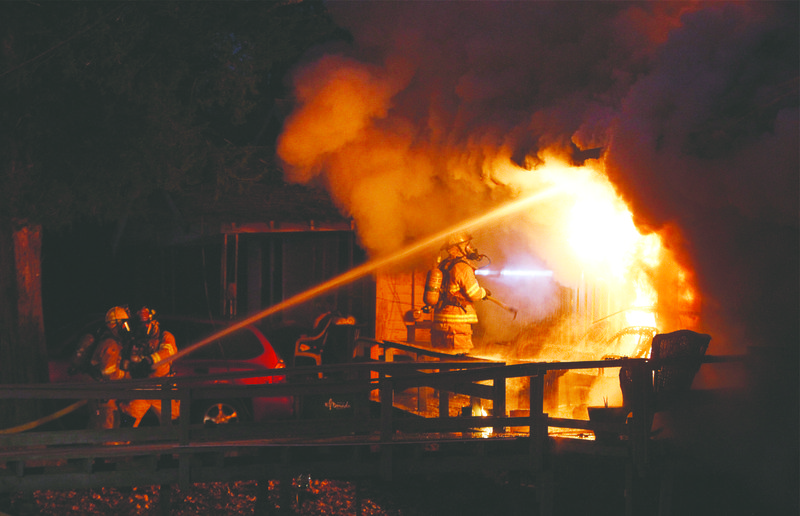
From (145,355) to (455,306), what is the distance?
4.62m

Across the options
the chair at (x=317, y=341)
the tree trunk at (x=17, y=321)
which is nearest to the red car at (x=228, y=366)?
the tree trunk at (x=17, y=321)

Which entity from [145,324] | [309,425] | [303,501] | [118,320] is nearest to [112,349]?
[118,320]

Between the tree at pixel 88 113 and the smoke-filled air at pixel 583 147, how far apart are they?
70.9 inches

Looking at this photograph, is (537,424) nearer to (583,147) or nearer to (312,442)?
A: (312,442)

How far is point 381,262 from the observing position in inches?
505

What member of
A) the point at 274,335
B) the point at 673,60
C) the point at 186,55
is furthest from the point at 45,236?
the point at 673,60

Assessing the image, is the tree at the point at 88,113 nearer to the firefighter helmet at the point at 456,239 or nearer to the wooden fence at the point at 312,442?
the wooden fence at the point at 312,442

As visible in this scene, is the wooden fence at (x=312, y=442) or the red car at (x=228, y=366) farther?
the red car at (x=228, y=366)

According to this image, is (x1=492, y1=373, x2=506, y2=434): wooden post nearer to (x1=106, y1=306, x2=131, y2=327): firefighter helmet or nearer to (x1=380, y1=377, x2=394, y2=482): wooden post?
(x1=380, y1=377, x2=394, y2=482): wooden post

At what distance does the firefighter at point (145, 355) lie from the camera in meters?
8.38

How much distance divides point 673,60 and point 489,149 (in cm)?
282

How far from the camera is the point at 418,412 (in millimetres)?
9953

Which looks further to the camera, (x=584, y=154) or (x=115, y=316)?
(x=115, y=316)

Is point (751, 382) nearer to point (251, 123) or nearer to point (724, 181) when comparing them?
point (724, 181)
